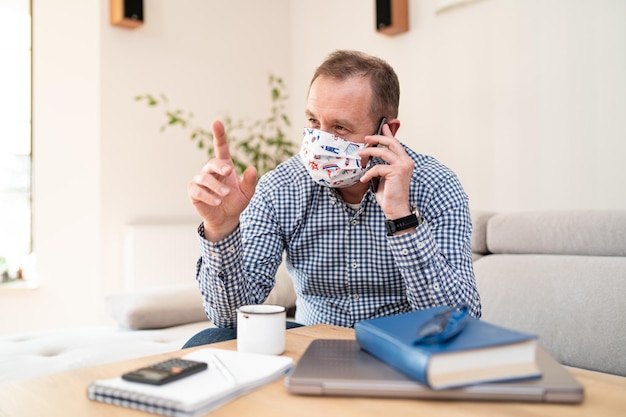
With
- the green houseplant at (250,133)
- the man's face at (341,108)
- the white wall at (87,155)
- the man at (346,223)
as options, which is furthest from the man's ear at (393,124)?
the white wall at (87,155)

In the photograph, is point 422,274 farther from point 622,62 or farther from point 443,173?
point 622,62

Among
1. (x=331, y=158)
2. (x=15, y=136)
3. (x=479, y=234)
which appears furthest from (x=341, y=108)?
(x=15, y=136)

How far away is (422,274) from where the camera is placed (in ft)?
3.80

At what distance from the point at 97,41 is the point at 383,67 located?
79.4 inches

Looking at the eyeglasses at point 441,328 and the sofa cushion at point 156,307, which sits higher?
the eyeglasses at point 441,328

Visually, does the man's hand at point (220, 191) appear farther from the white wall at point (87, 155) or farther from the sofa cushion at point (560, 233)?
the white wall at point (87, 155)

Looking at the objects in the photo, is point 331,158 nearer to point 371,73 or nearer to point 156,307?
point 371,73

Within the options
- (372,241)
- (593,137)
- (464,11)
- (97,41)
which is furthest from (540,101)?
(97,41)

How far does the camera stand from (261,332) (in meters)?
0.92

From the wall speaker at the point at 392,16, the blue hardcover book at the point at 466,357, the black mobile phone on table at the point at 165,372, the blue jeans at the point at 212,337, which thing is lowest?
the blue jeans at the point at 212,337

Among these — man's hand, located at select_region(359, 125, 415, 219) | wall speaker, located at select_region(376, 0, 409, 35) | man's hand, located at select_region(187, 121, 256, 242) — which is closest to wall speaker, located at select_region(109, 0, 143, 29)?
wall speaker, located at select_region(376, 0, 409, 35)

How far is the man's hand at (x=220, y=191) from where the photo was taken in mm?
1054

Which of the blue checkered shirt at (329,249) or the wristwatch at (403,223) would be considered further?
the blue checkered shirt at (329,249)

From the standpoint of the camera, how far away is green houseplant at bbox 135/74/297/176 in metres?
3.13
